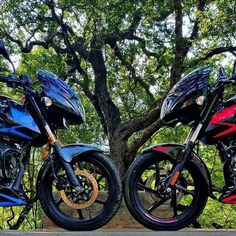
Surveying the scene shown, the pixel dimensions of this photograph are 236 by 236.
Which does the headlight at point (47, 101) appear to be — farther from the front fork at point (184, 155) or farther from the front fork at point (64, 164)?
the front fork at point (184, 155)

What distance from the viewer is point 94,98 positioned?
13.6m

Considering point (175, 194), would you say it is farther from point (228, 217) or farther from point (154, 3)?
point (228, 217)

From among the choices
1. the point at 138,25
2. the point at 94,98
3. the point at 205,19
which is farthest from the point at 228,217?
the point at 205,19

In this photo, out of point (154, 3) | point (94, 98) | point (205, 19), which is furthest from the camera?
point (94, 98)

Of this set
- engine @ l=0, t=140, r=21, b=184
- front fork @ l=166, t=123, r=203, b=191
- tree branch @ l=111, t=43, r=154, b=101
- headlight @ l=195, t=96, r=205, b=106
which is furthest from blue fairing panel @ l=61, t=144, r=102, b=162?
tree branch @ l=111, t=43, r=154, b=101

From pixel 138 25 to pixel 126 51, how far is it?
0.76 metres

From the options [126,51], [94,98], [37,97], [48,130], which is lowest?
[48,130]

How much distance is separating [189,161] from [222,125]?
1.22 feet

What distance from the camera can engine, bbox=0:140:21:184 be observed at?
3.79 m

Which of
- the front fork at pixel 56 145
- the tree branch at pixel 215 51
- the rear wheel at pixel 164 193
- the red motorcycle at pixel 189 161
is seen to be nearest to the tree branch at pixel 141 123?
the tree branch at pixel 215 51

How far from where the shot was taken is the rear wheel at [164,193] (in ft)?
12.3

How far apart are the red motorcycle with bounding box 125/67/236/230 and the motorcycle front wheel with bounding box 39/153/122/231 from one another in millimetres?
130

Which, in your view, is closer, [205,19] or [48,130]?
[48,130]

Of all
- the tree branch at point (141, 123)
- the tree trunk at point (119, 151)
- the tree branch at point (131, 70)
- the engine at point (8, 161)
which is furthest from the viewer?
the tree branch at point (131, 70)
